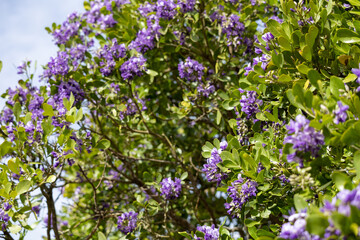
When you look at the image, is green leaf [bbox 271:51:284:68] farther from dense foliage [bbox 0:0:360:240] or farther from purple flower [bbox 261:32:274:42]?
purple flower [bbox 261:32:274:42]

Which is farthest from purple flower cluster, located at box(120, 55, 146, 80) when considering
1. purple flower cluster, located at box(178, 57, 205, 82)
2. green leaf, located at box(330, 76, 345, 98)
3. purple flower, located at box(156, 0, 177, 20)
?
green leaf, located at box(330, 76, 345, 98)

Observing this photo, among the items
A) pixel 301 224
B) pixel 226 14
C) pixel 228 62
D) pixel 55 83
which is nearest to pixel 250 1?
pixel 226 14

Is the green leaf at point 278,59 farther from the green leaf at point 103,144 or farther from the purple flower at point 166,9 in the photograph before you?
the green leaf at point 103,144

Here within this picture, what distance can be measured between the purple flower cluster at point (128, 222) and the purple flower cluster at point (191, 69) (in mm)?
1527

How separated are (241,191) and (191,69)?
1800 mm

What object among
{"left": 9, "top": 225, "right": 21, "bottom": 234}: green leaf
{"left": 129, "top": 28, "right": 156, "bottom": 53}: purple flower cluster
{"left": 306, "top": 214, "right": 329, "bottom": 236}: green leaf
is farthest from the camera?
{"left": 129, "top": 28, "right": 156, "bottom": 53}: purple flower cluster

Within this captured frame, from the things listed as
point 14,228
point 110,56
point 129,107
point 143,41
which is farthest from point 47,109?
point 143,41

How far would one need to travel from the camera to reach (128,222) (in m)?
3.79

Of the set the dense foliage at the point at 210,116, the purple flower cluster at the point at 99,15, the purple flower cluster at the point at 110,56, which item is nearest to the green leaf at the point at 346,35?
the dense foliage at the point at 210,116

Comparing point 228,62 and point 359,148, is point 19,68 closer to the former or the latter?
point 228,62

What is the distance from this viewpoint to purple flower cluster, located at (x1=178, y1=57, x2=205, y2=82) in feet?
Answer: 13.0

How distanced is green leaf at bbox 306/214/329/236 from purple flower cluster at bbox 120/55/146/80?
2.82 metres

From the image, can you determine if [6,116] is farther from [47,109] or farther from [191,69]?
[191,69]

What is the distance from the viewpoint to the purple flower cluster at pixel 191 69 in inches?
157
